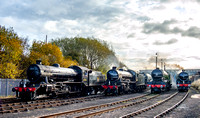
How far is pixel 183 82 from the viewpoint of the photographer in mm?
30234

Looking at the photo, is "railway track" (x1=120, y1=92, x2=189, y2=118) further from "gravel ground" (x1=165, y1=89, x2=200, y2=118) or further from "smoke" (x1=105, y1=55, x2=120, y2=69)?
"smoke" (x1=105, y1=55, x2=120, y2=69)

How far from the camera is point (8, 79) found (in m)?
23.6

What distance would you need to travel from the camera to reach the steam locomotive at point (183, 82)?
30.1 m

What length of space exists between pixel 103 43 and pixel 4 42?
29.4 metres

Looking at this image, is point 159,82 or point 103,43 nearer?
point 159,82

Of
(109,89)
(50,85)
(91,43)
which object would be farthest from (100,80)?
(91,43)

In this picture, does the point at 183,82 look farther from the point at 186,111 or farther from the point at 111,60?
the point at 111,60

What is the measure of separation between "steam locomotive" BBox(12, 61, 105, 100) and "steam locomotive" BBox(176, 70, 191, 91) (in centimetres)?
1352

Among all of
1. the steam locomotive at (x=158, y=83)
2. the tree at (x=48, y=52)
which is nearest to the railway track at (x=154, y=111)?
the steam locomotive at (x=158, y=83)

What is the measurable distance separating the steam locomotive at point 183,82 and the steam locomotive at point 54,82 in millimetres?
13517

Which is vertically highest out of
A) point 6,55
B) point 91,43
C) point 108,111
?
point 91,43

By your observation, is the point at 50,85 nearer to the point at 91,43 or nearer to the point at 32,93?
the point at 32,93

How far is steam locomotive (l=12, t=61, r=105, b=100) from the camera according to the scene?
1634 centimetres

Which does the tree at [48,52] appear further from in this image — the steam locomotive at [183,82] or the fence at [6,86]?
the steam locomotive at [183,82]
